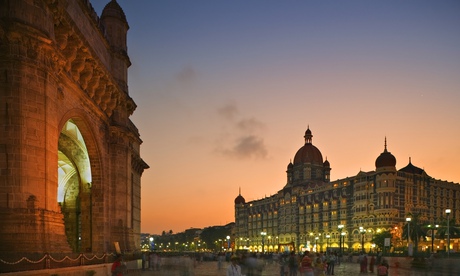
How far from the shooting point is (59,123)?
23.1 meters

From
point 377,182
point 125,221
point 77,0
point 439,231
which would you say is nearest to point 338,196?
point 377,182

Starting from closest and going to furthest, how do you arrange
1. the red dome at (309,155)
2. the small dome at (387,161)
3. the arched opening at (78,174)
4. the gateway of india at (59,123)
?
the gateway of india at (59,123)
the arched opening at (78,174)
the small dome at (387,161)
the red dome at (309,155)

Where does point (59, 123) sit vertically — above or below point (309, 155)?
below

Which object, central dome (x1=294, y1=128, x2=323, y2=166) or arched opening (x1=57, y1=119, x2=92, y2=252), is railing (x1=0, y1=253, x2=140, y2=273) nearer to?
arched opening (x1=57, y1=119, x2=92, y2=252)

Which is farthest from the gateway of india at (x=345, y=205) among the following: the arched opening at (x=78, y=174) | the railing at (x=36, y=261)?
the railing at (x=36, y=261)

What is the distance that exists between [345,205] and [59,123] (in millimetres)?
108448

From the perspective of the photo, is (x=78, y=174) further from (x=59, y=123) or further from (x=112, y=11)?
(x=112, y=11)

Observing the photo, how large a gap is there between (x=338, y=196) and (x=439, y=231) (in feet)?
141

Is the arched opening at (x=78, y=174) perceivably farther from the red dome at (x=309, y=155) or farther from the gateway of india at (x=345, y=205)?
the red dome at (x=309, y=155)

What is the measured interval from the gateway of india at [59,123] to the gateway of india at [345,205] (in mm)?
52643

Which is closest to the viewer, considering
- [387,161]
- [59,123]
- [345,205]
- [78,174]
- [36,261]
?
[36,261]

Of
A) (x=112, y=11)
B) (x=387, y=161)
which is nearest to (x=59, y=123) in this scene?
(x=112, y=11)

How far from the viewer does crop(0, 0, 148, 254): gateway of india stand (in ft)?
60.5

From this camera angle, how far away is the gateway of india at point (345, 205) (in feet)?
356
